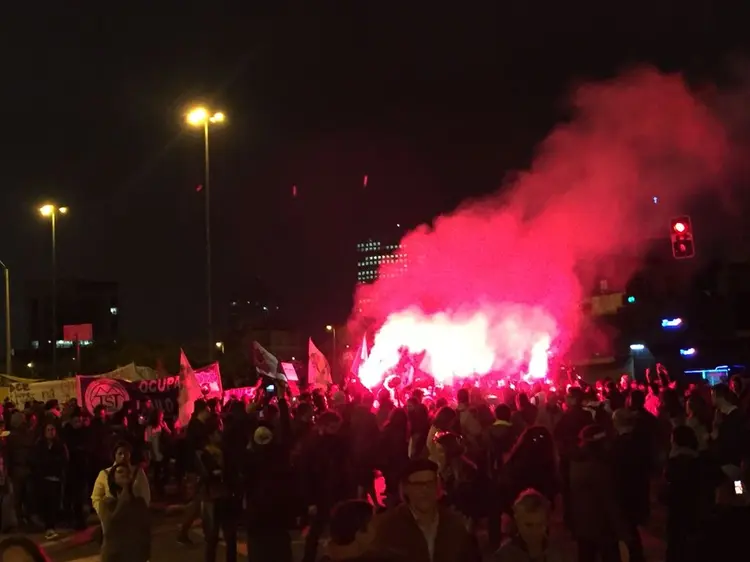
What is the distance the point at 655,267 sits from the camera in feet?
185

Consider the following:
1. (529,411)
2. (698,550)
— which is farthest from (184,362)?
(698,550)

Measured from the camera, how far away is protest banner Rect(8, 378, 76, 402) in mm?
22281

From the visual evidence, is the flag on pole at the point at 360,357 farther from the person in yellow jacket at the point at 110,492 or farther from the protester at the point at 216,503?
the person in yellow jacket at the point at 110,492

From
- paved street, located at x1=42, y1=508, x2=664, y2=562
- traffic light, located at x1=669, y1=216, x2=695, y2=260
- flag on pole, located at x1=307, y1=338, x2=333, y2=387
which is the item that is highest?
traffic light, located at x1=669, y1=216, x2=695, y2=260

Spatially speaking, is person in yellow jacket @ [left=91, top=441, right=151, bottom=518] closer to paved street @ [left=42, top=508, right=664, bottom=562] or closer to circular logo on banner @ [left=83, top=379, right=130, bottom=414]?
paved street @ [left=42, top=508, right=664, bottom=562]

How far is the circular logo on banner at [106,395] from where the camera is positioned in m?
18.8

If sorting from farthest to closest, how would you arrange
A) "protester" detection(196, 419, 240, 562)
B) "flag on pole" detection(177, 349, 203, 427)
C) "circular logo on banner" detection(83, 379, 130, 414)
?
"circular logo on banner" detection(83, 379, 130, 414), "flag on pole" detection(177, 349, 203, 427), "protester" detection(196, 419, 240, 562)

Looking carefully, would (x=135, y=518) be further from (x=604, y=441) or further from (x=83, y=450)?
(x=83, y=450)

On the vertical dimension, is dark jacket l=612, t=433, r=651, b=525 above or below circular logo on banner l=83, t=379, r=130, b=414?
below

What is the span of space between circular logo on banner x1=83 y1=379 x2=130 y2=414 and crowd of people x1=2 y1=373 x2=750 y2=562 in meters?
5.50

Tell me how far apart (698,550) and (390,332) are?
2718 cm

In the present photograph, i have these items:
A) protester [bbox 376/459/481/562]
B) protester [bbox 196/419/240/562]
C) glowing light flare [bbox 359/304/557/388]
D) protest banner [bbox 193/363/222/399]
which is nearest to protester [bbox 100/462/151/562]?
protester [bbox 196/419/240/562]

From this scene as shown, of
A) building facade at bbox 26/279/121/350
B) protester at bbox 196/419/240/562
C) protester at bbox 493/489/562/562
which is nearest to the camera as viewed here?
protester at bbox 493/489/562/562

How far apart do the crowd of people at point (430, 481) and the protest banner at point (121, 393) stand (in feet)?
18.1
